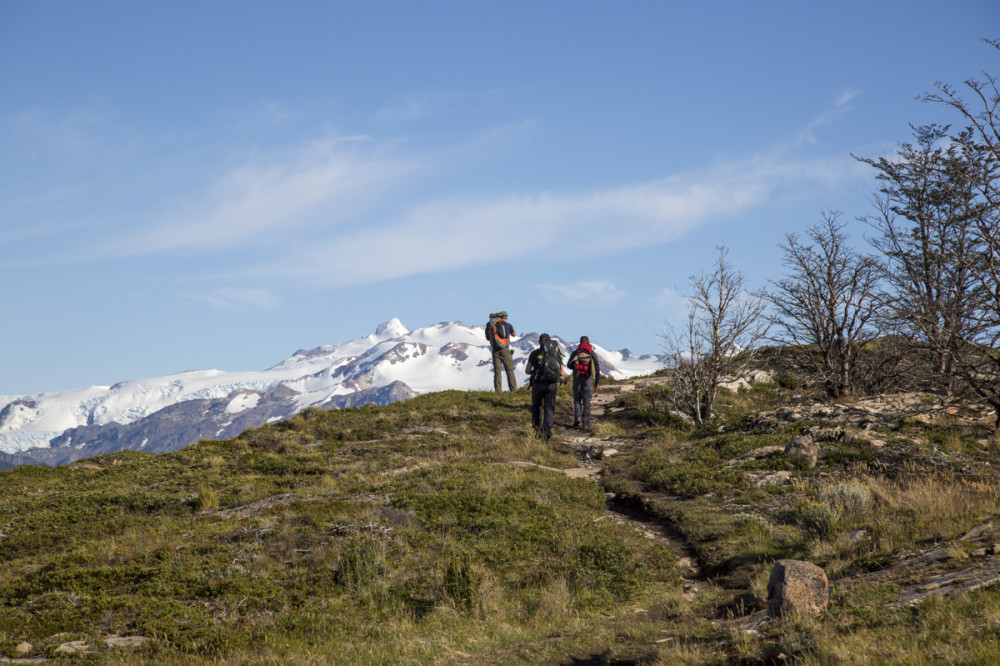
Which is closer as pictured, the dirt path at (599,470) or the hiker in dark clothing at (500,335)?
the dirt path at (599,470)

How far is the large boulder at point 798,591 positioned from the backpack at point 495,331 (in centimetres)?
1941

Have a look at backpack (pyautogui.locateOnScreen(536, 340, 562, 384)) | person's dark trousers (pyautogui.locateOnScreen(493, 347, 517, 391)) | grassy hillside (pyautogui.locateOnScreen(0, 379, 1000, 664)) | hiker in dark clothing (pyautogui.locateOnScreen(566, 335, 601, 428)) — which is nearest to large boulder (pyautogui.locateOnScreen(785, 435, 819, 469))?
grassy hillside (pyautogui.locateOnScreen(0, 379, 1000, 664))

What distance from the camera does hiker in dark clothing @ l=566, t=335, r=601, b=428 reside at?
20.9 meters

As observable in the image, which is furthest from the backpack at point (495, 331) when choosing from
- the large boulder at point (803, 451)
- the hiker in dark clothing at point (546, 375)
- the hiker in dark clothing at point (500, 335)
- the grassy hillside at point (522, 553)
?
the large boulder at point (803, 451)

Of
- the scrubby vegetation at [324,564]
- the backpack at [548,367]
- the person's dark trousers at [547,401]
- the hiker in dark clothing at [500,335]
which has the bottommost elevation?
the scrubby vegetation at [324,564]

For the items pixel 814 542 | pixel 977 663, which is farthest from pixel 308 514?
pixel 977 663

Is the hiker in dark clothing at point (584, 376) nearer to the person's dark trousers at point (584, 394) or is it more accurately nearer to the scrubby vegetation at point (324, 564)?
the person's dark trousers at point (584, 394)

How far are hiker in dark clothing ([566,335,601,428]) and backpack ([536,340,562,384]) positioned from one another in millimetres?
1480

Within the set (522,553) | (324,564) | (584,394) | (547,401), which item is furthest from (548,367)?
(324,564)

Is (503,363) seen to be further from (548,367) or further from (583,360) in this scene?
(548,367)

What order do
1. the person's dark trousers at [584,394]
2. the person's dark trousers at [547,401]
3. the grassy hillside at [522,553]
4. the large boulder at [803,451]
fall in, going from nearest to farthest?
the grassy hillside at [522,553] → the large boulder at [803,451] → the person's dark trousers at [547,401] → the person's dark trousers at [584,394]

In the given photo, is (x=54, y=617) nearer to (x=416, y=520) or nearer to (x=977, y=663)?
(x=416, y=520)

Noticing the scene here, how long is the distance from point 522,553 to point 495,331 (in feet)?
53.8

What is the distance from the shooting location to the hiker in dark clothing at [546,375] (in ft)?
61.6
